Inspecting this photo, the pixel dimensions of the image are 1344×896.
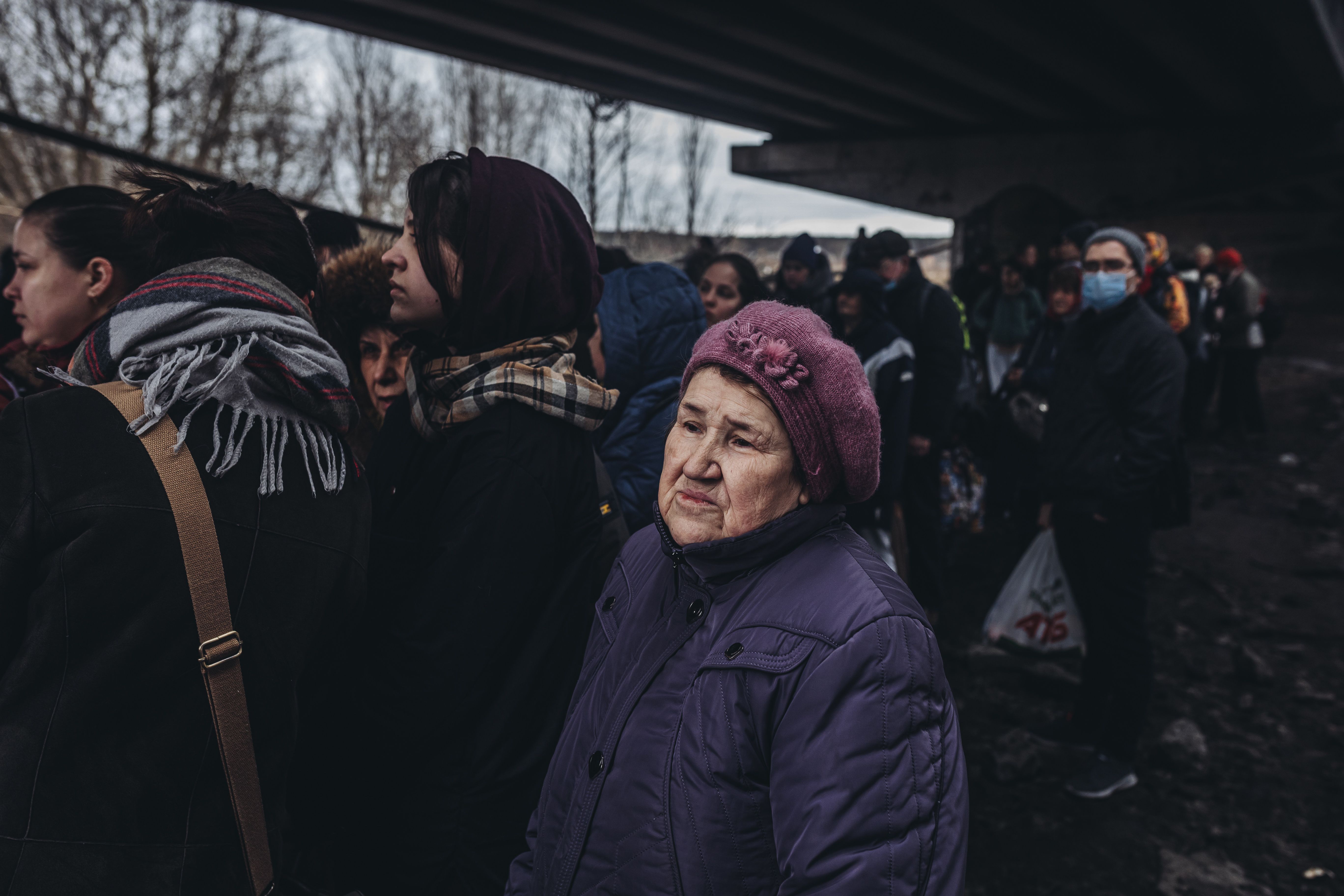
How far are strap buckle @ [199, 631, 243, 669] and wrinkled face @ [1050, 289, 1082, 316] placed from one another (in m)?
5.00

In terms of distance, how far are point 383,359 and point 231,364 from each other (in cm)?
145

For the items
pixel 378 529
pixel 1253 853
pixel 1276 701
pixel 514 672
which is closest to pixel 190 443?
pixel 378 529

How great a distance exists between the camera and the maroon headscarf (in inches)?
68.6

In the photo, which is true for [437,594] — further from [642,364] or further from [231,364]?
[642,364]

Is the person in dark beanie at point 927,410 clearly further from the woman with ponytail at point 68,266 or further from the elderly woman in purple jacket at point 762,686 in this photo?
the woman with ponytail at point 68,266

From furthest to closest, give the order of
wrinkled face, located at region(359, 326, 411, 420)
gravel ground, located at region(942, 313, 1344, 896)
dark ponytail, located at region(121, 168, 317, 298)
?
gravel ground, located at region(942, 313, 1344, 896) → wrinkled face, located at region(359, 326, 411, 420) → dark ponytail, located at region(121, 168, 317, 298)

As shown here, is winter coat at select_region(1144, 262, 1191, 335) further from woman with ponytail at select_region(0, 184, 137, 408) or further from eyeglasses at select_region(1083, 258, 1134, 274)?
woman with ponytail at select_region(0, 184, 137, 408)

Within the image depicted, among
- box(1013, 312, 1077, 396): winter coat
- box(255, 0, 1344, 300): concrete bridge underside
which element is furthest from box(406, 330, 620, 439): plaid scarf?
box(255, 0, 1344, 300): concrete bridge underside

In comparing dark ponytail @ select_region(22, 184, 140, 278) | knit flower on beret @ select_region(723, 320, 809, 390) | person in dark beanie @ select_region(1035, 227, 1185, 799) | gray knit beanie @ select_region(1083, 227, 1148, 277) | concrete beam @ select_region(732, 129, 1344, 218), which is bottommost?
person in dark beanie @ select_region(1035, 227, 1185, 799)

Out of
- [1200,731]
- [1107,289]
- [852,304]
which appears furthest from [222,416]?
[1200,731]

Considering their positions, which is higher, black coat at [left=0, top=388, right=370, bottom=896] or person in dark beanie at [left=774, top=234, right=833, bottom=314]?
person in dark beanie at [left=774, top=234, right=833, bottom=314]

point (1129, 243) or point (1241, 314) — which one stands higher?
point (1129, 243)

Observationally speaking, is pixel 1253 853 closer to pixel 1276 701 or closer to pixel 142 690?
pixel 1276 701

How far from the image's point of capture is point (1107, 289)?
3.52 metres
